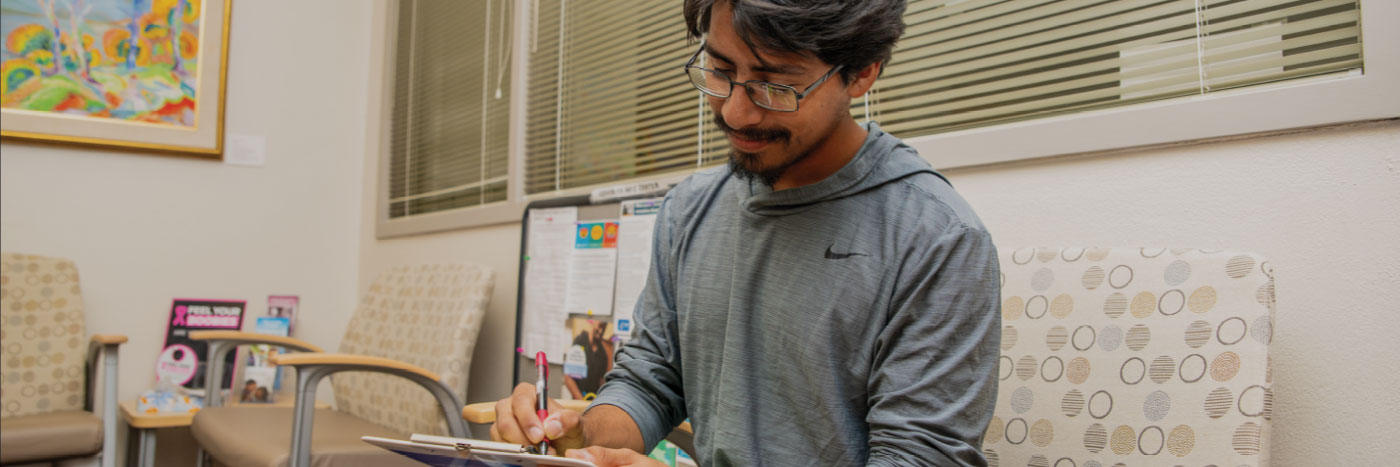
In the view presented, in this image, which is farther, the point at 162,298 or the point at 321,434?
the point at 162,298

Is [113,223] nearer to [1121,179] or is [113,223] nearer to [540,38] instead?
[540,38]

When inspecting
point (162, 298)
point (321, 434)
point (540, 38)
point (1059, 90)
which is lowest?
point (321, 434)

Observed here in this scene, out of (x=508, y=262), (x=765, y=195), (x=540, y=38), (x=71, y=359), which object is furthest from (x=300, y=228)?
(x=765, y=195)

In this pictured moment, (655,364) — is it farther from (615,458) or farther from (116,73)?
(116,73)

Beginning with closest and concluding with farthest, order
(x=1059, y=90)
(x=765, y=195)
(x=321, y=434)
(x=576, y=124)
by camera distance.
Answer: (x=765, y=195) < (x=1059, y=90) < (x=321, y=434) < (x=576, y=124)

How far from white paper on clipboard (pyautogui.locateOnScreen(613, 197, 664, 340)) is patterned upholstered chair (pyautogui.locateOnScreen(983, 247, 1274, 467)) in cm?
90

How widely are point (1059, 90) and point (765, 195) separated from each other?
577 mm

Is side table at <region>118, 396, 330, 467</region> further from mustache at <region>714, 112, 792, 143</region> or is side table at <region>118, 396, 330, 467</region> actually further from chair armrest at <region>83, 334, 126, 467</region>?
mustache at <region>714, 112, 792, 143</region>

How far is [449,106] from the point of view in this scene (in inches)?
126

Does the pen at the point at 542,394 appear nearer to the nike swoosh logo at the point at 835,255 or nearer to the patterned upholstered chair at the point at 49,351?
the nike swoosh logo at the point at 835,255

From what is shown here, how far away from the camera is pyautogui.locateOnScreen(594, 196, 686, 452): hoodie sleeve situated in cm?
117

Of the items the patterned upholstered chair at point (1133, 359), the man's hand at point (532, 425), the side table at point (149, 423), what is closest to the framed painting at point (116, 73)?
the side table at point (149, 423)

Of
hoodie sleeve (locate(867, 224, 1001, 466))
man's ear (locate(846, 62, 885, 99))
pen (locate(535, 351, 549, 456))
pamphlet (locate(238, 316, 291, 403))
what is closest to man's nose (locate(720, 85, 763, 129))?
man's ear (locate(846, 62, 885, 99))

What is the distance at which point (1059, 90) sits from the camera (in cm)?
138
